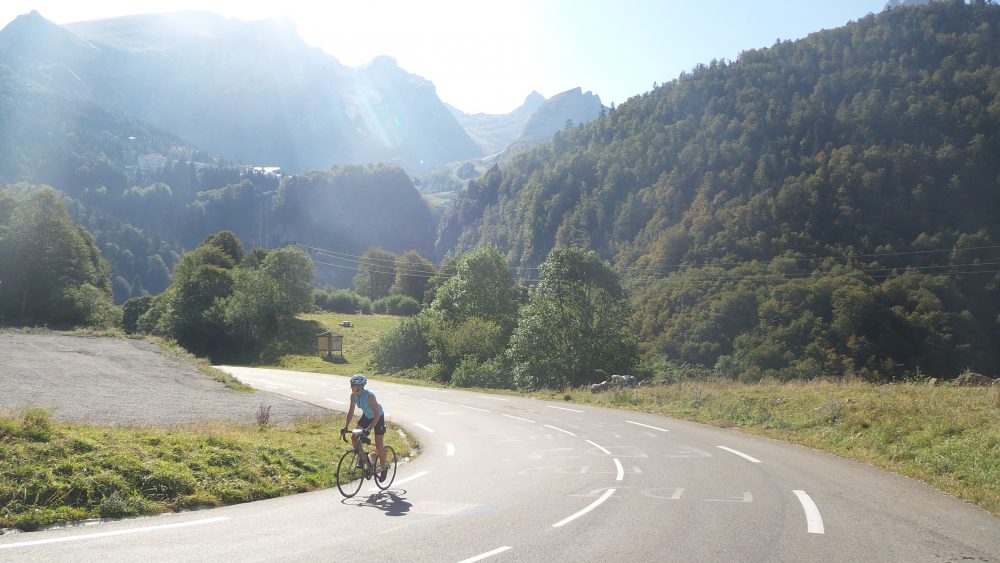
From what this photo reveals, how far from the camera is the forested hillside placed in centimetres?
6762

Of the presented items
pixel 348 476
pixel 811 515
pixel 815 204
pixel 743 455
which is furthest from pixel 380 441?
pixel 815 204

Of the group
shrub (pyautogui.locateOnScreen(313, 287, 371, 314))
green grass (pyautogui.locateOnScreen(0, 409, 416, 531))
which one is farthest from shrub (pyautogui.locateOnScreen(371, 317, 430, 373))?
shrub (pyautogui.locateOnScreen(313, 287, 371, 314))

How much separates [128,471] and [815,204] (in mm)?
103405

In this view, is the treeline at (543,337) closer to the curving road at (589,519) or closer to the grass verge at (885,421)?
the grass verge at (885,421)

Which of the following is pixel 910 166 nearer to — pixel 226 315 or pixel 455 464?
pixel 226 315

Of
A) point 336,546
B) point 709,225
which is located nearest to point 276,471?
point 336,546

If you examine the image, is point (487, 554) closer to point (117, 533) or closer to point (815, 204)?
point (117, 533)

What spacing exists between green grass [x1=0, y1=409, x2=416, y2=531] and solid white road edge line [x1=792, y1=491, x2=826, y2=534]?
8.02 m

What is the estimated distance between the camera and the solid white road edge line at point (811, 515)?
26.6ft

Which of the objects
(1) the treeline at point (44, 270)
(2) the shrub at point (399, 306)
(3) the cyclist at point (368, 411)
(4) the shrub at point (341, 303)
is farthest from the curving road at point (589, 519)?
(4) the shrub at point (341, 303)

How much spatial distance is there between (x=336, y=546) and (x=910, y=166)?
110 meters

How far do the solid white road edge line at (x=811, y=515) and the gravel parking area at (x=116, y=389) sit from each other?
12.4 metres

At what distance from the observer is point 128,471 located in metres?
9.62

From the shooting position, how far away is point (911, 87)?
112 m
